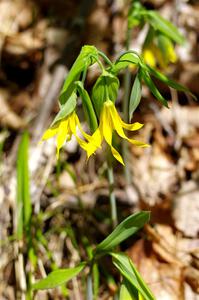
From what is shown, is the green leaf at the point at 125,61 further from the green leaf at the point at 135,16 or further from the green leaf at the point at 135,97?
the green leaf at the point at 135,16

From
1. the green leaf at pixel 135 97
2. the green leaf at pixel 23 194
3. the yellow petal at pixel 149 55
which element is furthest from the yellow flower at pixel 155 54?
the green leaf at pixel 135 97

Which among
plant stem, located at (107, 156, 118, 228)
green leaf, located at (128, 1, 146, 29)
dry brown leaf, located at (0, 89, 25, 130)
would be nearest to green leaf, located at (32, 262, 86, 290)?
plant stem, located at (107, 156, 118, 228)

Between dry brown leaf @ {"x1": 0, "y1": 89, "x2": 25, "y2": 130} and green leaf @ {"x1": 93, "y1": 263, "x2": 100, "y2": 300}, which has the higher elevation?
dry brown leaf @ {"x1": 0, "y1": 89, "x2": 25, "y2": 130}

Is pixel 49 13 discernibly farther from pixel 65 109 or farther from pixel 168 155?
pixel 65 109

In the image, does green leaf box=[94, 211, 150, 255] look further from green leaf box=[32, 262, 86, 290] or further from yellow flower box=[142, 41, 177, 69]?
yellow flower box=[142, 41, 177, 69]

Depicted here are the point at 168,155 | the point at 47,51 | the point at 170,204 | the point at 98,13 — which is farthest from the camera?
the point at 98,13

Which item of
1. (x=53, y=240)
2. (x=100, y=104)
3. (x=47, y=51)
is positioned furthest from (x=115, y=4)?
(x=100, y=104)

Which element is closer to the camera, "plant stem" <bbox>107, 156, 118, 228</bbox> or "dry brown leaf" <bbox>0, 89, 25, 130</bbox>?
"plant stem" <bbox>107, 156, 118, 228</bbox>
